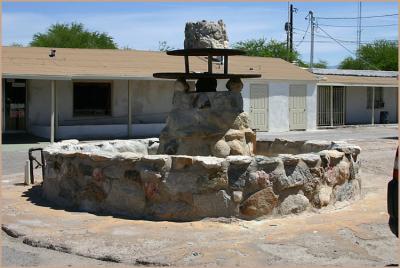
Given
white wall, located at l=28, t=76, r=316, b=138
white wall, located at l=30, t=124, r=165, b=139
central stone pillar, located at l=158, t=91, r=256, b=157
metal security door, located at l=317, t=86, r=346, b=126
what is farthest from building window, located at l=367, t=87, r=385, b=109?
central stone pillar, located at l=158, t=91, r=256, b=157

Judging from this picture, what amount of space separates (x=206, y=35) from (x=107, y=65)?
547 inches

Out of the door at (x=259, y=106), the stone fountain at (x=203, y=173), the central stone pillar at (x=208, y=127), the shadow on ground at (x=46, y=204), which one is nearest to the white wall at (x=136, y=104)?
the door at (x=259, y=106)

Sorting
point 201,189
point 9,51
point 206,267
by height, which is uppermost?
point 9,51

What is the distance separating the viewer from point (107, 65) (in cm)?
2248

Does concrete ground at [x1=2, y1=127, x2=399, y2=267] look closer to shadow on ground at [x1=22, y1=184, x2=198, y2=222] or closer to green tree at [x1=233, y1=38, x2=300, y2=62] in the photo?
shadow on ground at [x1=22, y1=184, x2=198, y2=222]

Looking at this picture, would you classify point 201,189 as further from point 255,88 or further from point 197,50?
point 255,88

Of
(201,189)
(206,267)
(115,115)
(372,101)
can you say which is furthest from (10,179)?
(372,101)

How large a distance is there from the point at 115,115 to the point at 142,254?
18.0 metres

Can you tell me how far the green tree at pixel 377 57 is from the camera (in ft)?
161

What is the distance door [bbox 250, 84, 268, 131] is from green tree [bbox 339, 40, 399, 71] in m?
26.8

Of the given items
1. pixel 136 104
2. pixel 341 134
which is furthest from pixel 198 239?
pixel 341 134

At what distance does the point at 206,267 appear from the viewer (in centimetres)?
516

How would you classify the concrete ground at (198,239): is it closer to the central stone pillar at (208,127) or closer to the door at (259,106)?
the central stone pillar at (208,127)

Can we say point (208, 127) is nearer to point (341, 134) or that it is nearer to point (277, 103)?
point (341, 134)
